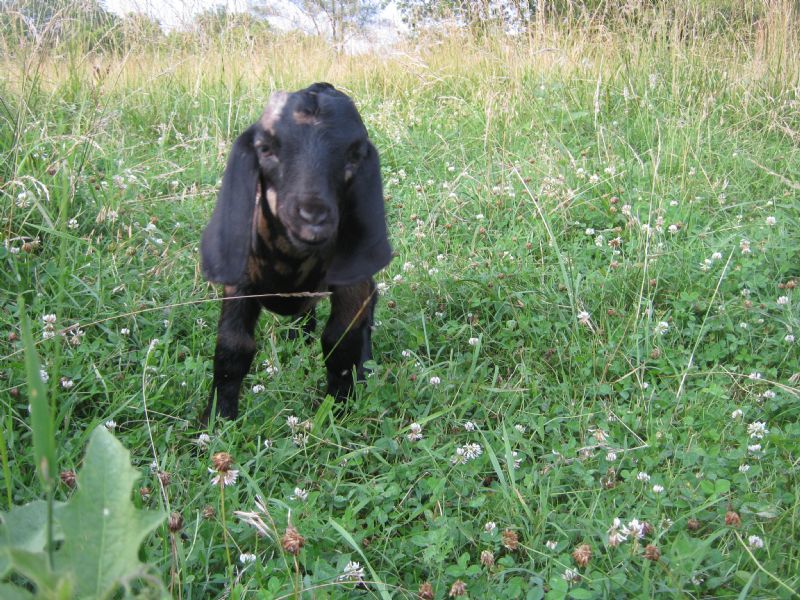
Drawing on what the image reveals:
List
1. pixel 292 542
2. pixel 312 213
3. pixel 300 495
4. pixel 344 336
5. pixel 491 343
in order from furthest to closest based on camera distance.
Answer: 1. pixel 491 343
2. pixel 344 336
3. pixel 312 213
4. pixel 300 495
5. pixel 292 542

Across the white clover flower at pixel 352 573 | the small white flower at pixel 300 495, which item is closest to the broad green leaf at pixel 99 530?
the white clover flower at pixel 352 573

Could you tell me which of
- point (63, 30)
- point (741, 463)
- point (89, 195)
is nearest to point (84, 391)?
point (89, 195)

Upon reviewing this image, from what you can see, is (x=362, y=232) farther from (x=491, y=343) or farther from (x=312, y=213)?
(x=491, y=343)

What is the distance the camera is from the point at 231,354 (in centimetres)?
299

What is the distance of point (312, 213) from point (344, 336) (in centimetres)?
71

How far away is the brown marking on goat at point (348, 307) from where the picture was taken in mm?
3160

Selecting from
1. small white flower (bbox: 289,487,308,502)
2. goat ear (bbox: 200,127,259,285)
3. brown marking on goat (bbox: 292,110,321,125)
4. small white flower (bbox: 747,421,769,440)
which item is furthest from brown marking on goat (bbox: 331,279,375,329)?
small white flower (bbox: 747,421,769,440)

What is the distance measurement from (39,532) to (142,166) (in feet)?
14.6

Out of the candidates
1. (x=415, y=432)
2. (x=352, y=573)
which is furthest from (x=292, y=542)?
(x=415, y=432)

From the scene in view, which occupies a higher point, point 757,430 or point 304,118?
point 304,118

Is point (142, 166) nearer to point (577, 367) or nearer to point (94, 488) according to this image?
point (577, 367)

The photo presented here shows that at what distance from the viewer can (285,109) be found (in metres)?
2.86

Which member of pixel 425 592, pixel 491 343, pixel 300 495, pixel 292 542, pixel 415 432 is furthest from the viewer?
Answer: pixel 491 343

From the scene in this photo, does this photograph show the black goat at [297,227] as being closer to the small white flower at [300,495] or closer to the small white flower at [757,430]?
the small white flower at [300,495]
